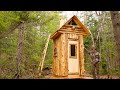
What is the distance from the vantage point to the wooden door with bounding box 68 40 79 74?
7254 mm

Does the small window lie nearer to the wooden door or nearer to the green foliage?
the wooden door

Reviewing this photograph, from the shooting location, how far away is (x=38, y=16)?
36.8 feet

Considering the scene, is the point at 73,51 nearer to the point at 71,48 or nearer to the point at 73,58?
the point at 71,48

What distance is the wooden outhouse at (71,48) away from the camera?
23.7 feet

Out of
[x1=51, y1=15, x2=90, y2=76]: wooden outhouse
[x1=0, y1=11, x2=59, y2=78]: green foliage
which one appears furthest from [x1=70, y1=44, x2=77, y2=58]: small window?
[x1=0, y1=11, x2=59, y2=78]: green foliage

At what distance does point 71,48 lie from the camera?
24.5ft

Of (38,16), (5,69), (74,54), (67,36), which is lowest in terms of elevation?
(5,69)

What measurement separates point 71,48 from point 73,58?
0.39m

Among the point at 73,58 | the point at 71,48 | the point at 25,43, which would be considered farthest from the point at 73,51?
the point at 25,43
